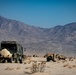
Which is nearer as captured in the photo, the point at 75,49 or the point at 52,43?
the point at 75,49

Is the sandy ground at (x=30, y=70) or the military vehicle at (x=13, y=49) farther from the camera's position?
the military vehicle at (x=13, y=49)

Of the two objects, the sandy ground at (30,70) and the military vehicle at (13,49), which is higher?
the military vehicle at (13,49)

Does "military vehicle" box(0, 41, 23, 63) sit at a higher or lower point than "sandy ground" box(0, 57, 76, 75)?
higher

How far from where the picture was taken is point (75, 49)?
143 m

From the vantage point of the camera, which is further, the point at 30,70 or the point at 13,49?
the point at 13,49

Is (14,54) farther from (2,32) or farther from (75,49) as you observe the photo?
(2,32)

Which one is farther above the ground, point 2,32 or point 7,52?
point 2,32

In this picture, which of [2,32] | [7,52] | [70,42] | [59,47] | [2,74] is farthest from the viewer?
[2,32]

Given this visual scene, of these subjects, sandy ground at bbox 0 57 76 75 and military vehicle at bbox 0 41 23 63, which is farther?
military vehicle at bbox 0 41 23 63

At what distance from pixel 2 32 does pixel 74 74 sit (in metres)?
170

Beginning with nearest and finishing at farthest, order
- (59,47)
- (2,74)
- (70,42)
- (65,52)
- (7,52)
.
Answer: (2,74) → (7,52) → (65,52) → (59,47) → (70,42)

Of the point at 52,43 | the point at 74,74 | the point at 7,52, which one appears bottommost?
the point at 74,74

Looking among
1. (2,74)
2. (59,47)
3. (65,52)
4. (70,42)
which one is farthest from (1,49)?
(70,42)

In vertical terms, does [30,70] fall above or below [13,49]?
below
